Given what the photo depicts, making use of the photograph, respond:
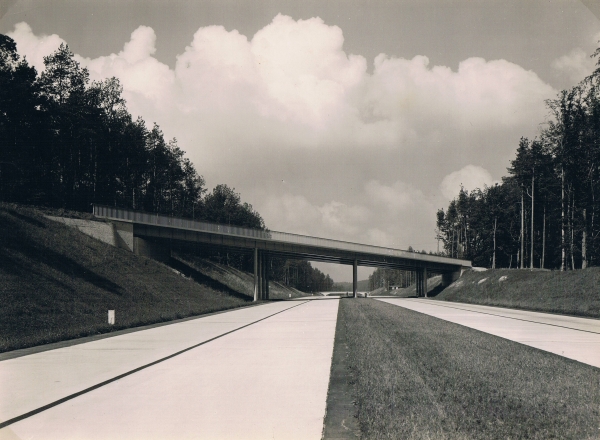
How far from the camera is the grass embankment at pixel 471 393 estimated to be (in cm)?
611

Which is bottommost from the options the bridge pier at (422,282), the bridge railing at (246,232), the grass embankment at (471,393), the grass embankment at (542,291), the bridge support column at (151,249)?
the bridge pier at (422,282)

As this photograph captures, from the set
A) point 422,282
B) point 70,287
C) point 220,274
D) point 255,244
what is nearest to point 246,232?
point 255,244

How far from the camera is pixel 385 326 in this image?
65.8 ft

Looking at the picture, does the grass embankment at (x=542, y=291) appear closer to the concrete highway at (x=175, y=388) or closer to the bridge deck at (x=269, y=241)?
the bridge deck at (x=269, y=241)

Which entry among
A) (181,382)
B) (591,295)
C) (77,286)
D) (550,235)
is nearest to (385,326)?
(181,382)

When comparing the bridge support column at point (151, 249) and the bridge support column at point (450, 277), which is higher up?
the bridge support column at point (151, 249)

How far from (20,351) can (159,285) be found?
23924 mm

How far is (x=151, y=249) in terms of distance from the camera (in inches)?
1980

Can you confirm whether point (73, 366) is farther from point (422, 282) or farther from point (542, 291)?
point (422, 282)

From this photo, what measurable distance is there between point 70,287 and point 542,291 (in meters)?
35.4

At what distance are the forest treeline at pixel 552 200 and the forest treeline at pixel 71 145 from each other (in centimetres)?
4878

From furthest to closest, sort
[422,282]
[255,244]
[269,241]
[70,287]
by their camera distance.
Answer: [422,282]
[269,241]
[255,244]
[70,287]

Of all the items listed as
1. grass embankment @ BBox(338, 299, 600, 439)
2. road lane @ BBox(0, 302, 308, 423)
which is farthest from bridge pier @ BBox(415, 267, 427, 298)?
grass embankment @ BBox(338, 299, 600, 439)

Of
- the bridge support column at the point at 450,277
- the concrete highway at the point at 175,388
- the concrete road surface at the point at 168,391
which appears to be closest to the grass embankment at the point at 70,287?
the concrete highway at the point at 175,388
